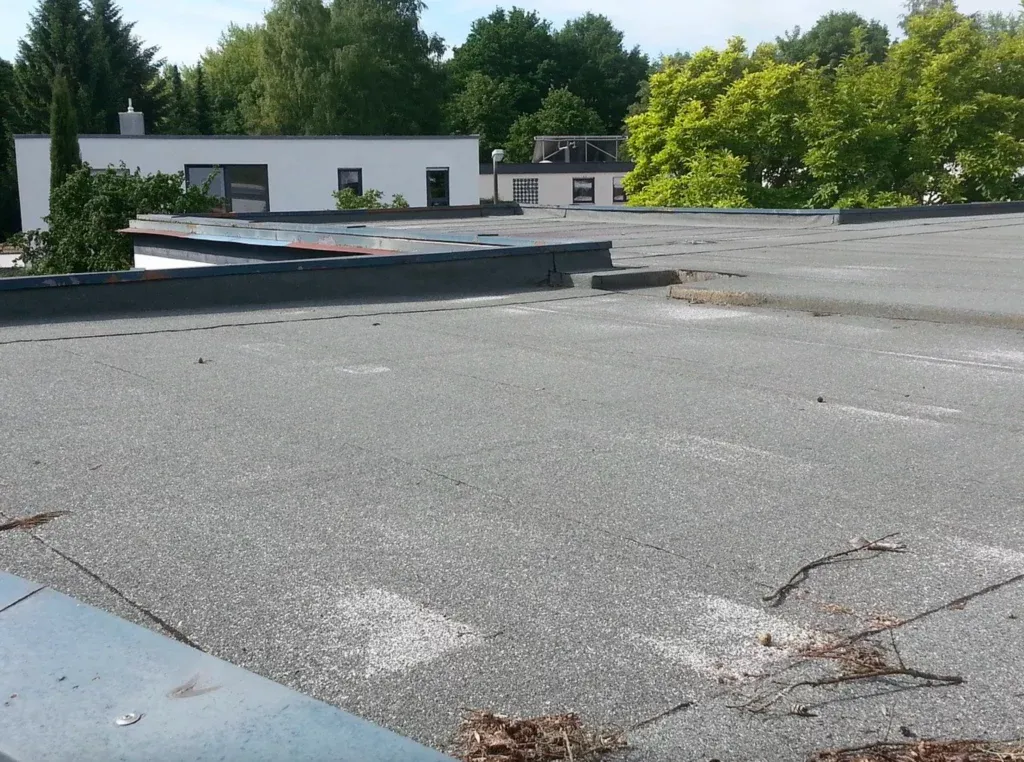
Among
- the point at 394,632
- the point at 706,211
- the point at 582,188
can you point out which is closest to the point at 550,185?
the point at 582,188

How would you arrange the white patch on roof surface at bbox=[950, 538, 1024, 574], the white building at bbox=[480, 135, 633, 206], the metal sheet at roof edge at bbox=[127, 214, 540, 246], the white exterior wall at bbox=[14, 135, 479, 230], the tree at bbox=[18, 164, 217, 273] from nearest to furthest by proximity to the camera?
the white patch on roof surface at bbox=[950, 538, 1024, 574] → the metal sheet at roof edge at bbox=[127, 214, 540, 246] → the tree at bbox=[18, 164, 217, 273] → the white exterior wall at bbox=[14, 135, 479, 230] → the white building at bbox=[480, 135, 633, 206]

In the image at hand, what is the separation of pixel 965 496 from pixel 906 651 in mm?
1778

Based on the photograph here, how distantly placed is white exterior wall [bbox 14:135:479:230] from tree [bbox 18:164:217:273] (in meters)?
13.9

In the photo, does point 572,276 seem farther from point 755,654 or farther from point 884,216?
point 884,216

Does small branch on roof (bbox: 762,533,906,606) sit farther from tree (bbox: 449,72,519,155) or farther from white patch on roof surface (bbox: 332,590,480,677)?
tree (bbox: 449,72,519,155)

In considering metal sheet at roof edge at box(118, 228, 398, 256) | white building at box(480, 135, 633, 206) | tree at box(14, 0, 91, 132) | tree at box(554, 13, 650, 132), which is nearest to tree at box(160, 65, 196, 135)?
tree at box(14, 0, 91, 132)

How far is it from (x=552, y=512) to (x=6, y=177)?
166ft

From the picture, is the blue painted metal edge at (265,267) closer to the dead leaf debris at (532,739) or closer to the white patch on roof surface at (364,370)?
the white patch on roof surface at (364,370)

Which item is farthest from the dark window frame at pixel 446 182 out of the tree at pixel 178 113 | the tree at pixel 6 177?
the tree at pixel 178 113

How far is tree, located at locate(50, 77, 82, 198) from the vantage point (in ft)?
117

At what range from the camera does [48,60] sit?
5756 centimetres

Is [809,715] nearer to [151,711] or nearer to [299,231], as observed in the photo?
[151,711]

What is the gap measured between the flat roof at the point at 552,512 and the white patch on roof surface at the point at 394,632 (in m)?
0.01

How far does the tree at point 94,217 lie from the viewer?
21.7 meters
